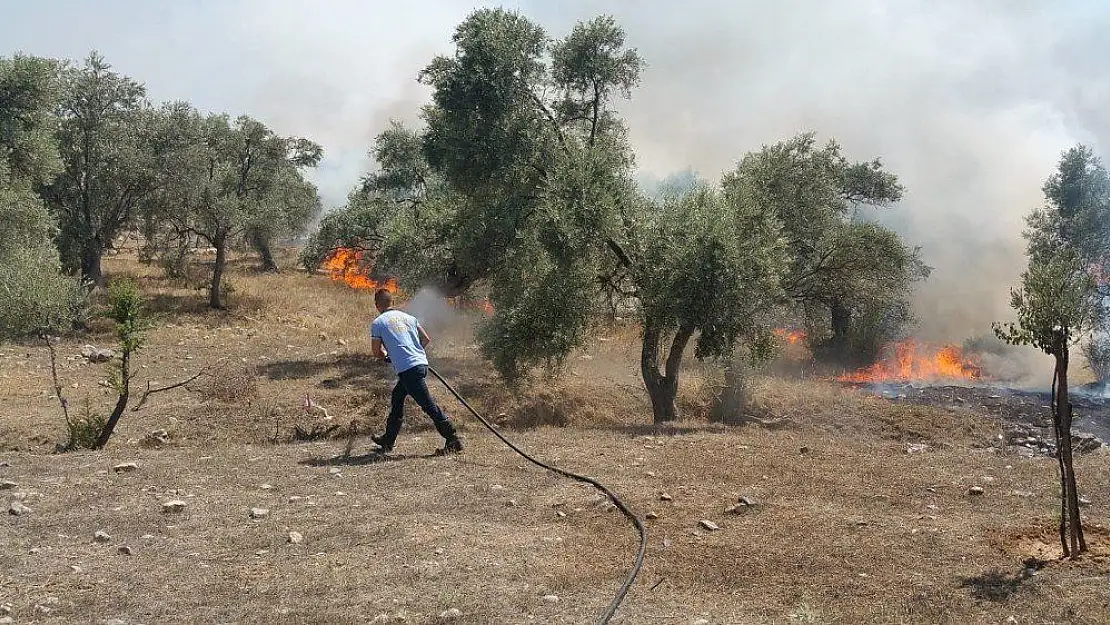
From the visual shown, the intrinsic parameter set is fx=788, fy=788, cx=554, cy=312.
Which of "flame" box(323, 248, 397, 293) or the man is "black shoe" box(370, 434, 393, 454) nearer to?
the man

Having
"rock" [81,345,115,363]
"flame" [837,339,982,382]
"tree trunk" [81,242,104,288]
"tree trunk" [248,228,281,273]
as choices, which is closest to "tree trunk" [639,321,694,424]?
"flame" [837,339,982,382]

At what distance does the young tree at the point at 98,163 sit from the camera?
2859cm

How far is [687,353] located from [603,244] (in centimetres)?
1013

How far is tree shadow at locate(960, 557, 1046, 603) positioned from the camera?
586cm

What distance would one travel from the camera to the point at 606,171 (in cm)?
1569

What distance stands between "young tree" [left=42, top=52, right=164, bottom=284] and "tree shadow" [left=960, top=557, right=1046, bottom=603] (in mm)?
30608

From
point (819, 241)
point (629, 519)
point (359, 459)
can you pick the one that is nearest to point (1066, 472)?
point (629, 519)

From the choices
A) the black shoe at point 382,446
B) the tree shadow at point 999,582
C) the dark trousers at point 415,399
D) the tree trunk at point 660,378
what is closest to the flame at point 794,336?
the tree trunk at point 660,378

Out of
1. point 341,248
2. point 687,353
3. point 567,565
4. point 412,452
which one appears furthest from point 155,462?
point 341,248

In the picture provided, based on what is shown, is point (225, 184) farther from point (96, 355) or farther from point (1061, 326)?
point (1061, 326)

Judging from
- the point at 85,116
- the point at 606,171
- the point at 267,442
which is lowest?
the point at 267,442

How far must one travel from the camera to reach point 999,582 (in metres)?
6.08

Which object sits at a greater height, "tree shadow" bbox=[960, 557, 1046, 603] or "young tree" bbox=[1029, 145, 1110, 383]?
"young tree" bbox=[1029, 145, 1110, 383]

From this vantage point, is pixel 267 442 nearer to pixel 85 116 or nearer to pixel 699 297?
pixel 699 297
